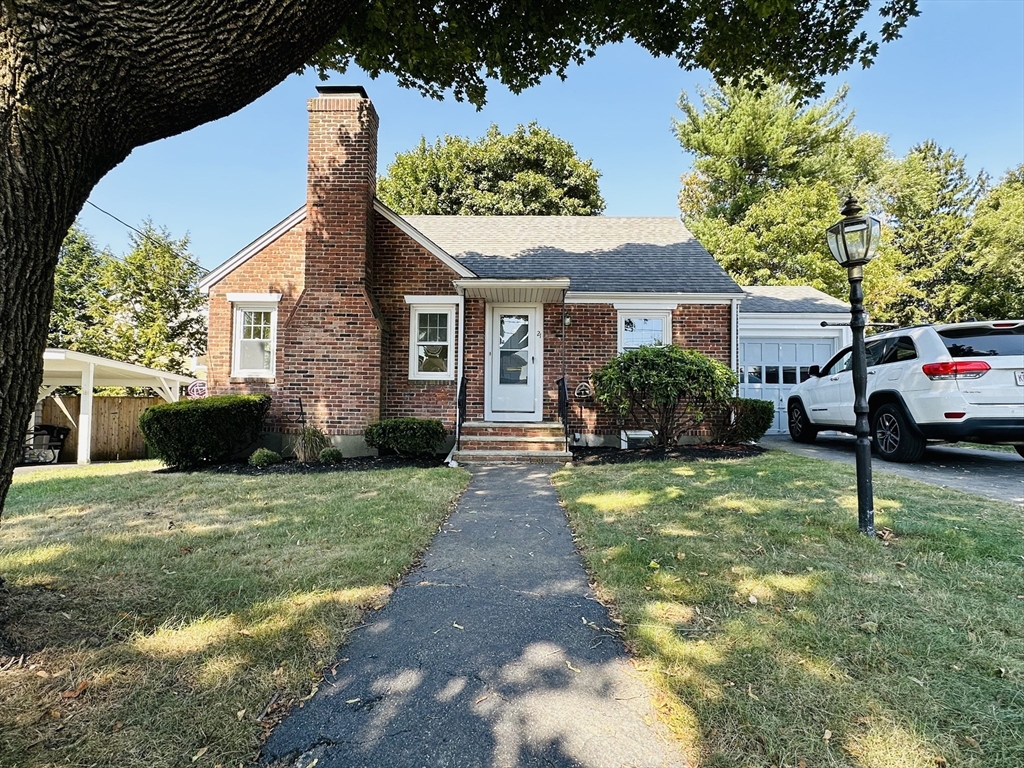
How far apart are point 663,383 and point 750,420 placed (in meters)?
2.13

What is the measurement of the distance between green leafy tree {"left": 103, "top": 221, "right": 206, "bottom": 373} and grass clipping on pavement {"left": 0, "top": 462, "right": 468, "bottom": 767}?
46.8ft

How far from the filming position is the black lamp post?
372cm

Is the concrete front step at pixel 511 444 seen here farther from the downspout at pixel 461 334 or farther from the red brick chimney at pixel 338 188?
the red brick chimney at pixel 338 188

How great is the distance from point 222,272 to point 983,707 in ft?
37.4

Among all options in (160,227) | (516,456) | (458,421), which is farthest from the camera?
(160,227)

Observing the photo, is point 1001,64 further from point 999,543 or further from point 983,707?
point 983,707

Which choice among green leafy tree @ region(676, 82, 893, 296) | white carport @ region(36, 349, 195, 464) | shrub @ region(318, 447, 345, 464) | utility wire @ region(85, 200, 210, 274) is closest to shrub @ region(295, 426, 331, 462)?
shrub @ region(318, 447, 345, 464)

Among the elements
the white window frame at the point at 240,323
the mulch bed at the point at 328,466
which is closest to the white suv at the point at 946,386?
the mulch bed at the point at 328,466

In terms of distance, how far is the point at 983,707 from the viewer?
175 centimetres

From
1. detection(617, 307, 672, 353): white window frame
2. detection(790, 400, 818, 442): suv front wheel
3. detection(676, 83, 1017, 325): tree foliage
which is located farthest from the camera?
detection(676, 83, 1017, 325): tree foliage

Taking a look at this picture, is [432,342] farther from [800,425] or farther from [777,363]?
[777,363]

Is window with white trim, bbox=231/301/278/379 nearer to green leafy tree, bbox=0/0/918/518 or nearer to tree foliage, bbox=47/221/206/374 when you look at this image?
green leafy tree, bbox=0/0/918/518

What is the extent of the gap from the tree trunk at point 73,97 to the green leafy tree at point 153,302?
17.9 m

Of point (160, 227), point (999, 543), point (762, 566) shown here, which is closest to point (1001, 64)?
point (999, 543)
